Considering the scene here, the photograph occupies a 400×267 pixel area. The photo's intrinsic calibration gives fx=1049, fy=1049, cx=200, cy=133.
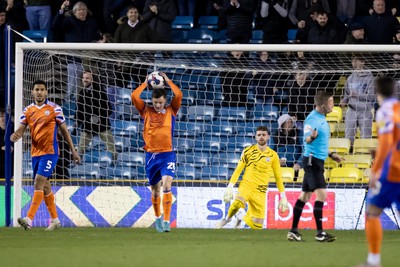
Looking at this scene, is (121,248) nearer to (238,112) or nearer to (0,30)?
(238,112)

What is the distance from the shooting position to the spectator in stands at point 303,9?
19.8 meters

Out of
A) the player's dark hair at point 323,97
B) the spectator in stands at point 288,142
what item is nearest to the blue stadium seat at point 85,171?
the spectator in stands at point 288,142

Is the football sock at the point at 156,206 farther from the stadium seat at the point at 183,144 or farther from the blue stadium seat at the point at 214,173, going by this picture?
the stadium seat at the point at 183,144

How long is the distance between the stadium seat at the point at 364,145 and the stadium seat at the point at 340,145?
142 mm

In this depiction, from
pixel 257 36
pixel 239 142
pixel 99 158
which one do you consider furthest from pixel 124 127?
pixel 257 36

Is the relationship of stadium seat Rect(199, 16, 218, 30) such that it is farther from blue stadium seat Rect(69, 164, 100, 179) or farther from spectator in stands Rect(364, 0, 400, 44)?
blue stadium seat Rect(69, 164, 100, 179)

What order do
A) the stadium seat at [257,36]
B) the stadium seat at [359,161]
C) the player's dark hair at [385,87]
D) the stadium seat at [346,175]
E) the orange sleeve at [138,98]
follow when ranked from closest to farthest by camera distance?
the player's dark hair at [385,87]
the orange sleeve at [138,98]
the stadium seat at [346,175]
the stadium seat at [359,161]
the stadium seat at [257,36]

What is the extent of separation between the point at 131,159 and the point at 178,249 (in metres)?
6.75

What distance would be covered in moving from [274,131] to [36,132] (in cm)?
478

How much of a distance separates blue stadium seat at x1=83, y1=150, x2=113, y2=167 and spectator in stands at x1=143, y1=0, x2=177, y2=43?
314cm

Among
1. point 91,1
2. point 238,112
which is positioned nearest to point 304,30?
point 238,112

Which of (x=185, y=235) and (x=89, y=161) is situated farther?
(x=89, y=161)

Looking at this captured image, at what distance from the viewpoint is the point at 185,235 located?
46.4ft

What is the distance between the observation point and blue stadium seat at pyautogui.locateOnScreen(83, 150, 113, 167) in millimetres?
17859
